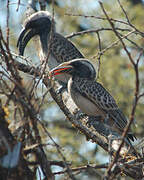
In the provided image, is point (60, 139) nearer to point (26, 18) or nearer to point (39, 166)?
point (26, 18)

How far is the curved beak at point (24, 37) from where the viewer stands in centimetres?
659

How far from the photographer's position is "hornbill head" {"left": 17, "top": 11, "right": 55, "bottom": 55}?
696cm

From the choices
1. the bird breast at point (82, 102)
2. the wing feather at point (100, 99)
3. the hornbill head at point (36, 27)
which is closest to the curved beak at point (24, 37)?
the hornbill head at point (36, 27)

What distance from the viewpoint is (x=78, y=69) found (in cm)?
604

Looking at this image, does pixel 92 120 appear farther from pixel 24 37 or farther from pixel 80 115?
pixel 24 37

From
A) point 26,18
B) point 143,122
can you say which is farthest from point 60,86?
point 143,122

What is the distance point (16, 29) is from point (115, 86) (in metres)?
5.74

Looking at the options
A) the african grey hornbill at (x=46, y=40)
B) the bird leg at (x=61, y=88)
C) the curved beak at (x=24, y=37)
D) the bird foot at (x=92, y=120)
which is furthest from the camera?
the african grey hornbill at (x=46, y=40)

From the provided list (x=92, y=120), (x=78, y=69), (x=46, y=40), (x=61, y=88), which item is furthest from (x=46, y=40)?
(x=92, y=120)

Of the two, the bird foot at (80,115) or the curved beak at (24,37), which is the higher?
the curved beak at (24,37)

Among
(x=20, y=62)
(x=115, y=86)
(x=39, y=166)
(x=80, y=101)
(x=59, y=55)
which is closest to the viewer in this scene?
(x=39, y=166)

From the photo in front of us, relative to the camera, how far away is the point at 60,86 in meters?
6.36

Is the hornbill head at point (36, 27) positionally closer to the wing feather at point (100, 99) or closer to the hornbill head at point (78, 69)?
the hornbill head at point (78, 69)

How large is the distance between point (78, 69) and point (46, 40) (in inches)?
52.3
